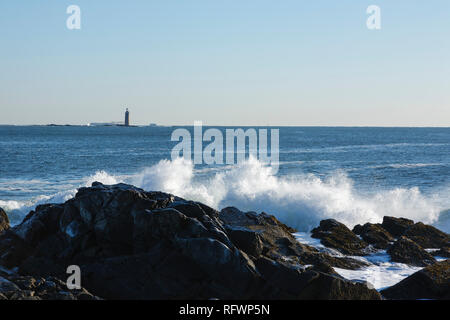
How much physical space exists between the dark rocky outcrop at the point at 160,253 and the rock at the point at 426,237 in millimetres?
3532

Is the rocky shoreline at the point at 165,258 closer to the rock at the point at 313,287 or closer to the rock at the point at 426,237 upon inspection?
the rock at the point at 313,287

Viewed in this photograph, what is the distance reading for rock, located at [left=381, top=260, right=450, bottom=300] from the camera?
11.1 meters

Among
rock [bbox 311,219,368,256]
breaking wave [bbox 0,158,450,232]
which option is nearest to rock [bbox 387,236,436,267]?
rock [bbox 311,219,368,256]

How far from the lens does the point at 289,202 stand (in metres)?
24.4

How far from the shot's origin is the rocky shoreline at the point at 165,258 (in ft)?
33.4

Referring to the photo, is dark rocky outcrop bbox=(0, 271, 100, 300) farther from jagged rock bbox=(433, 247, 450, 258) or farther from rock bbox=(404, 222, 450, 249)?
rock bbox=(404, 222, 450, 249)

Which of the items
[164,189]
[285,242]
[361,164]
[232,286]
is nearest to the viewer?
[232,286]

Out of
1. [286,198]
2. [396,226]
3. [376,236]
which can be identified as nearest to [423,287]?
[376,236]

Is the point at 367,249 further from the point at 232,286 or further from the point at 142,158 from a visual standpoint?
the point at 142,158

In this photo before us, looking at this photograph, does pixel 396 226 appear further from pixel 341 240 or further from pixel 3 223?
pixel 3 223

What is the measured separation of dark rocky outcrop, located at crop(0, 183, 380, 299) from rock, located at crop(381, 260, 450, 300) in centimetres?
129

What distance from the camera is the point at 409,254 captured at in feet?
48.1

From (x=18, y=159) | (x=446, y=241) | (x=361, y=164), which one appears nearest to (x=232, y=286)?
(x=446, y=241)
